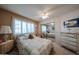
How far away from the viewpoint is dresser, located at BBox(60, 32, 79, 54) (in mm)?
1751

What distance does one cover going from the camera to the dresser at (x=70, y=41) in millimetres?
1751

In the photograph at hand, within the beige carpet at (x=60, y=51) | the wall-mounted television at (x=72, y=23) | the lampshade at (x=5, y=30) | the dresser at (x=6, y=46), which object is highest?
the wall-mounted television at (x=72, y=23)

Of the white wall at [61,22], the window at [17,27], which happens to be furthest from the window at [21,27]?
the white wall at [61,22]

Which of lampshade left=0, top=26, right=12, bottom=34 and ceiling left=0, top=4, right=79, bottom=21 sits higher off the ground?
ceiling left=0, top=4, right=79, bottom=21

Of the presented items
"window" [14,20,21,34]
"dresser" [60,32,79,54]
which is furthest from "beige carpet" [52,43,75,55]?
"window" [14,20,21,34]

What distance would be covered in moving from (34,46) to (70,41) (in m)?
0.83

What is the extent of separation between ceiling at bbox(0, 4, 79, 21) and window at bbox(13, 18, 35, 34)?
0.19 meters

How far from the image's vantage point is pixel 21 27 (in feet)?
6.30

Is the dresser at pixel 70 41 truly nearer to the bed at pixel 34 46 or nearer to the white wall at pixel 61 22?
the white wall at pixel 61 22

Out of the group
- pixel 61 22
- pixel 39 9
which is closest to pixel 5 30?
pixel 39 9

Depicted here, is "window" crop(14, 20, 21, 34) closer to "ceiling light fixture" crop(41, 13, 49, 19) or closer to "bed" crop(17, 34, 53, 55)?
"bed" crop(17, 34, 53, 55)

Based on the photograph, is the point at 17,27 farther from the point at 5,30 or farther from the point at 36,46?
the point at 36,46

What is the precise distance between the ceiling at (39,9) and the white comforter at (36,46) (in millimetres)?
572
